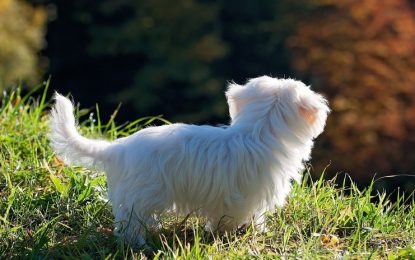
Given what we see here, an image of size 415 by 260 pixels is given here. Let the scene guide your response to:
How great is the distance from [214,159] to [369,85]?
47.2ft

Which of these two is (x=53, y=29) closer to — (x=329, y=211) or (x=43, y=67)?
(x=43, y=67)

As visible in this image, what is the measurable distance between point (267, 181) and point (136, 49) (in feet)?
59.2

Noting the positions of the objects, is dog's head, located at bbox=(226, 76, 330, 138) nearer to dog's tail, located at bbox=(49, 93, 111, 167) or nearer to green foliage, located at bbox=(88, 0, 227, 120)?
dog's tail, located at bbox=(49, 93, 111, 167)

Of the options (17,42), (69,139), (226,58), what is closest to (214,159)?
(69,139)

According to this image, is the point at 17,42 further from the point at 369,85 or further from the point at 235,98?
the point at 235,98

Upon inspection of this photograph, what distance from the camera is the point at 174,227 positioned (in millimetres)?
4316

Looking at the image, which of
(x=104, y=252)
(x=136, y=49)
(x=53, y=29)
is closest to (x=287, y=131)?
(x=104, y=252)

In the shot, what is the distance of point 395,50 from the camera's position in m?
17.3

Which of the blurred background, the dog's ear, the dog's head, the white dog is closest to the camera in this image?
the white dog

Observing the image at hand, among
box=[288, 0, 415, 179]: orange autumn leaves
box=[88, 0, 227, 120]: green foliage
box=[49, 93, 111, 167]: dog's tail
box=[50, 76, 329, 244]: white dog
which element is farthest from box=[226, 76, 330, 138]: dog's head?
box=[88, 0, 227, 120]: green foliage

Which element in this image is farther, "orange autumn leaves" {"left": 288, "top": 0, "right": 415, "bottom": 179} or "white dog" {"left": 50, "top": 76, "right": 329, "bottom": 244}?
"orange autumn leaves" {"left": 288, "top": 0, "right": 415, "bottom": 179}

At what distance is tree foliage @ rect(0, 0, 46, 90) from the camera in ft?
59.6

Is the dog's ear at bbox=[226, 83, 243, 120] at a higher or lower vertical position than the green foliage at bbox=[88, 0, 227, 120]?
higher

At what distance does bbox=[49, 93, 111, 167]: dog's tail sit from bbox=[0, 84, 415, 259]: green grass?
1.25 feet
